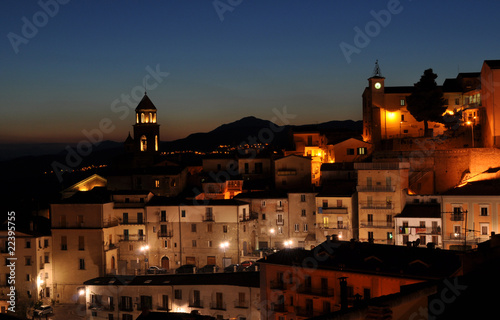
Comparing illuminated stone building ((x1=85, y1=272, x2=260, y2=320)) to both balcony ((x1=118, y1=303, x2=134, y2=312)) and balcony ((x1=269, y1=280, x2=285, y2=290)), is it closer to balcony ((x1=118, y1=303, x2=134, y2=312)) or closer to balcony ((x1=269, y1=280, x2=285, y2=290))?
balcony ((x1=118, y1=303, x2=134, y2=312))

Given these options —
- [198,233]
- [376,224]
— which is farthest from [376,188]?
[198,233]

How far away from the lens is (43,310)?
42.1 meters

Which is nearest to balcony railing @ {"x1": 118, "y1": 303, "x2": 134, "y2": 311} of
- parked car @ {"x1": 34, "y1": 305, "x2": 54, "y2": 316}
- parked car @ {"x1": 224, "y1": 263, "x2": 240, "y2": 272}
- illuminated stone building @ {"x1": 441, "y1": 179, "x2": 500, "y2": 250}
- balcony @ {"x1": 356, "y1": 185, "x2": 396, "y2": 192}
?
parked car @ {"x1": 34, "y1": 305, "x2": 54, "y2": 316}

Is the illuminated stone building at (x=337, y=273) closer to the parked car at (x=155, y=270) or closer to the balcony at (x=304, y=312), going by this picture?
the balcony at (x=304, y=312)

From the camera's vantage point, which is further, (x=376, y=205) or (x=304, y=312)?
(x=376, y=205)

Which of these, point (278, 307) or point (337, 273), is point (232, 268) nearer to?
point (278, 307)

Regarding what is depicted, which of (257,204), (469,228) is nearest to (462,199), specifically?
(469,228)

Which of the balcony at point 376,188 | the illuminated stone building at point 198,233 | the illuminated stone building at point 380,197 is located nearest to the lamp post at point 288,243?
the illuminated stone building at point 198,233

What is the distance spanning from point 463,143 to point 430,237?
50.3ft

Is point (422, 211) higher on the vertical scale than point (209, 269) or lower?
higher

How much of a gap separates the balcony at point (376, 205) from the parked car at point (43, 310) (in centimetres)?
2317

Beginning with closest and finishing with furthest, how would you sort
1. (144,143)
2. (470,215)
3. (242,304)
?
(242,304), (470,215), (144,143)

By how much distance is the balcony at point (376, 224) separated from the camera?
144 feet

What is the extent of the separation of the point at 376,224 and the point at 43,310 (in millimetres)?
24033
